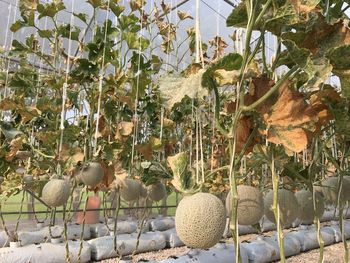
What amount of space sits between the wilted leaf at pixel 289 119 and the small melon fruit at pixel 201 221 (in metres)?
0.19

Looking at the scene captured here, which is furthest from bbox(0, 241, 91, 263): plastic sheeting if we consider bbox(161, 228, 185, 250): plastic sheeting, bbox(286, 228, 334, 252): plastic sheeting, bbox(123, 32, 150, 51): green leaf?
bbox(286, 228, 334, 252): plastic sheeting

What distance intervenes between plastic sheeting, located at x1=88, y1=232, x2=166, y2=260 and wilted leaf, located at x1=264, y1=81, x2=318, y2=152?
2.37 meters

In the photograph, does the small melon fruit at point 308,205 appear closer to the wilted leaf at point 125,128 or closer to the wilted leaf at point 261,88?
the wilted leaf at point 261,88

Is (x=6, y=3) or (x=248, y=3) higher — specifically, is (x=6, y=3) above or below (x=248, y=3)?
above

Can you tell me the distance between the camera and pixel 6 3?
15.7ft

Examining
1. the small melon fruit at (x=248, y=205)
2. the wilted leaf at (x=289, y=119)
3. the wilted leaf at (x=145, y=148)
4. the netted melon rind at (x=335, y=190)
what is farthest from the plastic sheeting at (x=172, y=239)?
the wilted leaf at (x=289, y=119)

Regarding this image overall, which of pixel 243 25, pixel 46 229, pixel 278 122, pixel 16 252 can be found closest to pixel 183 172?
pixel 278 122

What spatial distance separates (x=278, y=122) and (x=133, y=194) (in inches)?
48.4

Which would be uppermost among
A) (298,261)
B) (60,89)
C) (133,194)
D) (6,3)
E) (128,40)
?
(6,3)

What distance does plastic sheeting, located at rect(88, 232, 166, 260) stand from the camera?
322cm

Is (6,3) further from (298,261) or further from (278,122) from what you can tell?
(278,122)

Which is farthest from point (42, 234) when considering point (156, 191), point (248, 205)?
point (248, 205)

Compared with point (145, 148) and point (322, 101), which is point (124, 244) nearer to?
point (145, 148)

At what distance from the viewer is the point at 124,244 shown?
10.7 feet
